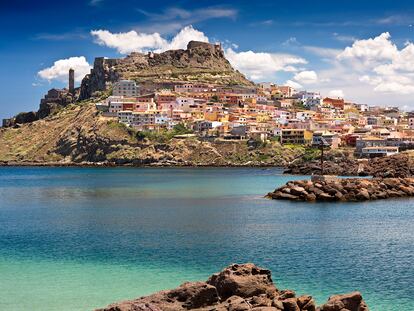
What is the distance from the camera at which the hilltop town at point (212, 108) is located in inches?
4429

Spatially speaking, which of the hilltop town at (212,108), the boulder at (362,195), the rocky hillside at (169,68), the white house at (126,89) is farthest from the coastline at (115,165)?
the boulder at (362,195)

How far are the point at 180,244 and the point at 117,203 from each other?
20844mm

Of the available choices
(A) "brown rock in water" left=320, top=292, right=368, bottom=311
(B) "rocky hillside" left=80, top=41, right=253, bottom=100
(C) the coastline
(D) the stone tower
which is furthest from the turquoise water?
(D) the stone tower

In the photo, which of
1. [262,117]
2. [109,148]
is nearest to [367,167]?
[262,117]

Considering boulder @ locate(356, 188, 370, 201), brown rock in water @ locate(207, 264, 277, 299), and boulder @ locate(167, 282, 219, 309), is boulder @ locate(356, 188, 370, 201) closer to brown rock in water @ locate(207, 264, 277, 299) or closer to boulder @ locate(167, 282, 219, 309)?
brown rock in water @ locate(207, 264, 277, 299)

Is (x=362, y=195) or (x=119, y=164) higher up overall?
(x=362, y=195)

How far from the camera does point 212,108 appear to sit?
129125 millimetres

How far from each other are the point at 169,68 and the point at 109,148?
44.6 m

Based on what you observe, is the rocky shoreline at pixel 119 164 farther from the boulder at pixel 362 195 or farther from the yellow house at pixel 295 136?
the boulder at pixel 362 195

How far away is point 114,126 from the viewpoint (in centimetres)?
12138

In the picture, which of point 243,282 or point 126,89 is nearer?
point 243,282

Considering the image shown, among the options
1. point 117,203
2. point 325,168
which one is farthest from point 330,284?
point 325,168

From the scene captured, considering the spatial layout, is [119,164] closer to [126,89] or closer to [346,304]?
[126,89]

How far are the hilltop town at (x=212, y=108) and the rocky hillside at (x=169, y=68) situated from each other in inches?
10.5
